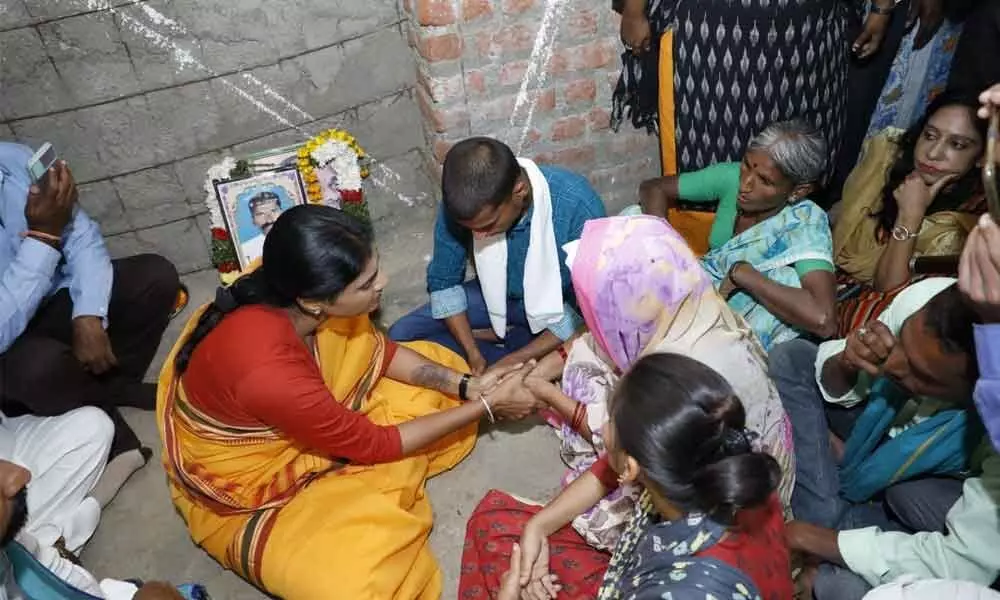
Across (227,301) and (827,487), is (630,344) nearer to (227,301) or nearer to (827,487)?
(827,487)

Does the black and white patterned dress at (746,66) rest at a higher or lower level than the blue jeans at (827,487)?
higher

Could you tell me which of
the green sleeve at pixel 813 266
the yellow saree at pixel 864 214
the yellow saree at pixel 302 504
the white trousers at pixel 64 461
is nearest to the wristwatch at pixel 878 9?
the yellow saree at pixel 864 214

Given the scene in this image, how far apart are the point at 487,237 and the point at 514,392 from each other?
A: 623mm

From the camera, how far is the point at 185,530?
120 inches

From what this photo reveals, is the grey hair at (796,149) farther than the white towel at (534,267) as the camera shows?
No

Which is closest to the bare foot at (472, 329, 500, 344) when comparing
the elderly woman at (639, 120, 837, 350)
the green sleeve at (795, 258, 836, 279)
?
the elderly woman at (639, 120, 837, 350)

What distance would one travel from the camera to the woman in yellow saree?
2.39 metres

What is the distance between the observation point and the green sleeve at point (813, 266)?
288cm

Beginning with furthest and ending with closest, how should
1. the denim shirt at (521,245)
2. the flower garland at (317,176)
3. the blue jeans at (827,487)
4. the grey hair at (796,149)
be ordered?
the flower garland at (317,176), the denim shirt at (521,245), the grey hair at (796,149), the blue jeans at (827,487)

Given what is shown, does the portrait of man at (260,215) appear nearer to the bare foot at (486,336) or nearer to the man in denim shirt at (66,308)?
the man in denim shirt at (66,308)

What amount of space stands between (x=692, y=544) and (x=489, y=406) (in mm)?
1268

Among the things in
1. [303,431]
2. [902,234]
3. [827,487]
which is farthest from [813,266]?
[303,431]

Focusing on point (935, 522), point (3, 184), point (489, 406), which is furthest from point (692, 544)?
point (3, 184)

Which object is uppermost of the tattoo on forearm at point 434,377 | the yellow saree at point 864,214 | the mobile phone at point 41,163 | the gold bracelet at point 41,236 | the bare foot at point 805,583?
the mobile phone at point 41,163
